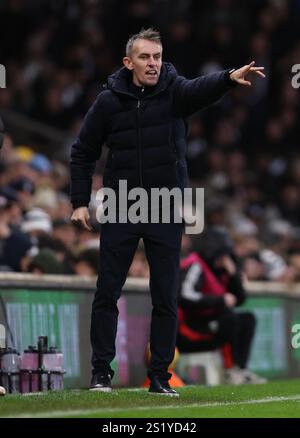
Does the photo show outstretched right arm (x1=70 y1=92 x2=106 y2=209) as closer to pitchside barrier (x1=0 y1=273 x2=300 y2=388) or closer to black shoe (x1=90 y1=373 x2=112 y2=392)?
Answer: black shoe (x1=90 y1=373 x2=112 y2=392)

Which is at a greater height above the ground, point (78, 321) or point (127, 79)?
point (127, 79)

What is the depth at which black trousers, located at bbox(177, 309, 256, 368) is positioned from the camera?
44.8 ft

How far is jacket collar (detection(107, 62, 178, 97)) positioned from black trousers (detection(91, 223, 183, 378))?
89cm

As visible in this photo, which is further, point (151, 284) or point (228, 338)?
point (228, 338)

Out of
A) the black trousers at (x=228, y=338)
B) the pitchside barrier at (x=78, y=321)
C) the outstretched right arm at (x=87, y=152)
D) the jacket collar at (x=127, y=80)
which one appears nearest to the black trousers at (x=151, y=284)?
the outstretched right arm at (x=87, y=152)

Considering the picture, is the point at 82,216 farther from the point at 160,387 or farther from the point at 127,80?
the point at 160,387

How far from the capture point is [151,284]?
919 cm

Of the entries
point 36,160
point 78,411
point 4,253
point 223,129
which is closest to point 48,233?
point 4,253

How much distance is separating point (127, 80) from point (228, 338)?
4.95 metres

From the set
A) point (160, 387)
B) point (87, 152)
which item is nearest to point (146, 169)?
point (87, 152)

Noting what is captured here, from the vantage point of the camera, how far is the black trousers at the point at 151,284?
913cm

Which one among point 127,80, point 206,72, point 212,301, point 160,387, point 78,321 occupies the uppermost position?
point 206,72

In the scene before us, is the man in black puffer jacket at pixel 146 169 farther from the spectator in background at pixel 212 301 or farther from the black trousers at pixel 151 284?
the spectator in background at pixel 212 301

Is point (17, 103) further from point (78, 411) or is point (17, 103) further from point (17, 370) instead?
point (78, 411)
